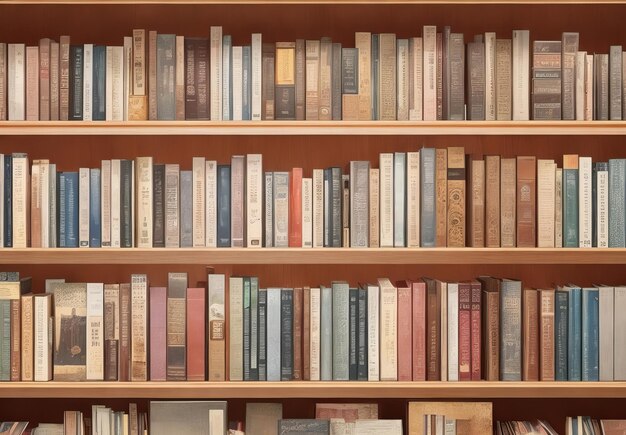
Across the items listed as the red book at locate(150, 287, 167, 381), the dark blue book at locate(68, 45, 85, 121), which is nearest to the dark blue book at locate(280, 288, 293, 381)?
the red book at locate(150, 287, 167, 381)

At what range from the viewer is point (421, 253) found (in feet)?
6.75

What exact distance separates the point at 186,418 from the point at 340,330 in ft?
1.69

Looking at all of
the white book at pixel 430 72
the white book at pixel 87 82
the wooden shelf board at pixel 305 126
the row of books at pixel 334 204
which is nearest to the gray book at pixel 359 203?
the row of books at pixel 334 204

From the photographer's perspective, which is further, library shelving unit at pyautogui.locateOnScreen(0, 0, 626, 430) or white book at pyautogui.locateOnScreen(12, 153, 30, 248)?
library shelving unit at pyautogui.locateOnScreen(0, 0, 626, 430)

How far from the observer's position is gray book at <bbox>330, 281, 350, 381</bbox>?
2.09 metres

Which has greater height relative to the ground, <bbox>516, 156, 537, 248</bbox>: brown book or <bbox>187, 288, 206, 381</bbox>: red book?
<bbox>516, 156, 537, 248</bbox>: brown book

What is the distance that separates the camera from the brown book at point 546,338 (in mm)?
2076

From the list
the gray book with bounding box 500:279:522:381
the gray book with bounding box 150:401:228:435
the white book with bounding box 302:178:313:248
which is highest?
the white book with bounding box 302:178:313:248

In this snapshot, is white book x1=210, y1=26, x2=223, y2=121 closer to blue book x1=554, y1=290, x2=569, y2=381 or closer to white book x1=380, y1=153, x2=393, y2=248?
white book x1=380, y1=153, x2=393, y2=248

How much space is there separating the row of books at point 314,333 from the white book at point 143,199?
0.40 ft

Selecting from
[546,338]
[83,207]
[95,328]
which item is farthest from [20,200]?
[546,338]

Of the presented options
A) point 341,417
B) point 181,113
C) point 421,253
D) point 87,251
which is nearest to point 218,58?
point 181,113

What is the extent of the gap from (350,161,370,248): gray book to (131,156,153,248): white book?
1.90 feet

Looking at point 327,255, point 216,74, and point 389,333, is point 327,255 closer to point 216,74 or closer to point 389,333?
point 389,333
